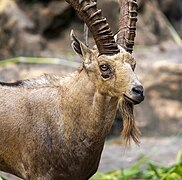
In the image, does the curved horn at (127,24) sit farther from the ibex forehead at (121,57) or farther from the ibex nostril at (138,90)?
the ibex nostril at (138,90)

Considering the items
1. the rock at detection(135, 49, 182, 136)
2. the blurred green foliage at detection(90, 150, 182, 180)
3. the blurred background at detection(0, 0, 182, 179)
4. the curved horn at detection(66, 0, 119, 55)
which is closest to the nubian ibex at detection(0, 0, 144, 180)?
the curved horn at detection(66, 0, 119, 55)

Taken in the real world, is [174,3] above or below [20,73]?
above

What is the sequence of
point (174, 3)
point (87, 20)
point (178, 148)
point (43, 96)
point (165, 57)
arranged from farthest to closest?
point (174, 3)
point (165, 57)
point (178, 148)
point (43, 96)
point (87, 20)

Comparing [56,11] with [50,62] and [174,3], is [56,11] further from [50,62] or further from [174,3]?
[174,3]

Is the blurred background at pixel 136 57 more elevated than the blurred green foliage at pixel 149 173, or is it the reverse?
the blurred background at pixel 136 57

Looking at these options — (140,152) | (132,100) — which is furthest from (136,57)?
(132,100)

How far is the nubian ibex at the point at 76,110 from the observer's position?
5.50 m

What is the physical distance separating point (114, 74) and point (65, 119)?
0.70 meters

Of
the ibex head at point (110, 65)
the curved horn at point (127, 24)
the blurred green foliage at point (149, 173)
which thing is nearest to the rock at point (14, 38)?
the blurred green foliage at point (149, 173)

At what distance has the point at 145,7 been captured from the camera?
49.4 feet

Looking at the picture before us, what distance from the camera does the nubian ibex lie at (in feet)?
18.1

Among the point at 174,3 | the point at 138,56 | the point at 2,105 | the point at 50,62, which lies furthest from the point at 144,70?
the point at 2,105

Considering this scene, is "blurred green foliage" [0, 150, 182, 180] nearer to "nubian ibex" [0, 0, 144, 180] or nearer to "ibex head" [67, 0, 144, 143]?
"nubian ibex" [0, 0, 144, 180]

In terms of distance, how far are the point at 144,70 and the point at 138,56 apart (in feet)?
2.86
